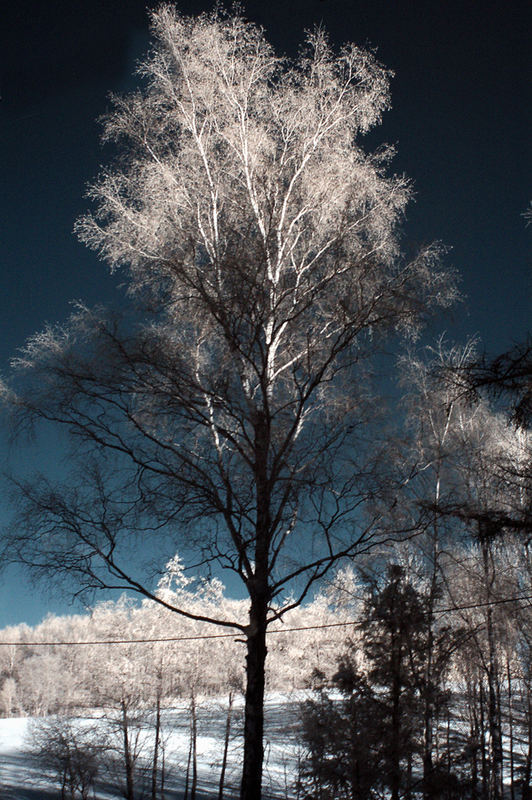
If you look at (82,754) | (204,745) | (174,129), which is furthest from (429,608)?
(204,745)

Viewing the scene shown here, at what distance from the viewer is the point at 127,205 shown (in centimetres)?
973

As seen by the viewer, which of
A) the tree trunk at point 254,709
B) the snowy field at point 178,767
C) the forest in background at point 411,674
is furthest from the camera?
the snowy field at point 178,767

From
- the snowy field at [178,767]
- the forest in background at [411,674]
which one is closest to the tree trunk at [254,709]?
the forest in background at [411,674]

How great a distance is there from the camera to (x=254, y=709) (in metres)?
5.16

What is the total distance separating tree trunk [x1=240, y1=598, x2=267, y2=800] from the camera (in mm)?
4961

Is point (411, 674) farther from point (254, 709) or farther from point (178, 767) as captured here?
point (178, 767)

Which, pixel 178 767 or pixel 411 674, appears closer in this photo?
pixel 411 674

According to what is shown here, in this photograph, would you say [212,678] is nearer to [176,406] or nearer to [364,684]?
[364,684]

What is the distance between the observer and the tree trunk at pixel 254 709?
4.96 meters

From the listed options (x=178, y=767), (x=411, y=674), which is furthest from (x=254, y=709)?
(x=178, y=767)

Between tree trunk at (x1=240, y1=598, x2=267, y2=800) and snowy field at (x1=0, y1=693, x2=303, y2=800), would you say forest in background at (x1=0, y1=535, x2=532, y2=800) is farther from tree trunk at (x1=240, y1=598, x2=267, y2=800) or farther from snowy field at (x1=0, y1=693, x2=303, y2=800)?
snowy field at (x1=0, y1=693, x2=303, y2=800)

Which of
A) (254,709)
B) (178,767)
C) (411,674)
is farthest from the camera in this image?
(178,767)

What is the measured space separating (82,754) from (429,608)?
47.3 ft

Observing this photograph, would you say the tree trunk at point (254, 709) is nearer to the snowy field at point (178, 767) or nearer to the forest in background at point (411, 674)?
the forest in background at point (411, 674)
